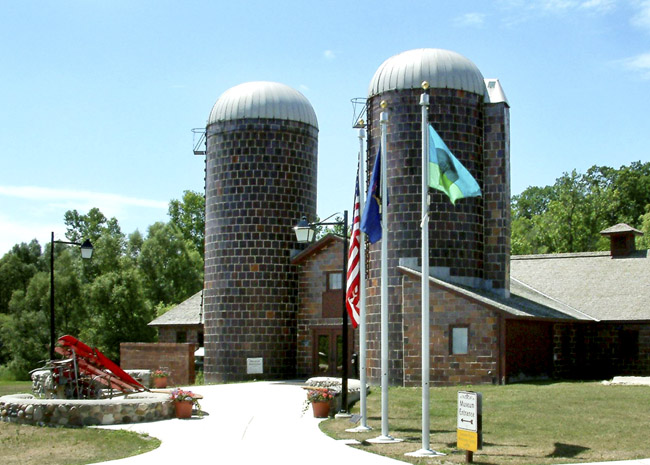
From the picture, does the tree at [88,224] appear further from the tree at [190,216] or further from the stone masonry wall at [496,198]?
the stone masonry wall at [496,198]

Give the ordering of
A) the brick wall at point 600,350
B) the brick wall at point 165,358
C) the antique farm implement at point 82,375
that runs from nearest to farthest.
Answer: the antique farm implement at point 82,375 → the brick wall at point 600,350 → the brick wall at point 165,358

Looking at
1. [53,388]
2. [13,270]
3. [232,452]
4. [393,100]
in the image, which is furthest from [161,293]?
[232,452]

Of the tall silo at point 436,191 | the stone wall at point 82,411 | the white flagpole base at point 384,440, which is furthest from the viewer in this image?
the tall silo at point 436,191

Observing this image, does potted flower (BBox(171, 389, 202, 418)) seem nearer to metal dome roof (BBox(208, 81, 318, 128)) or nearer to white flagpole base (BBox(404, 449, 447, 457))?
white flagpole base (BBox(404, 449, 447, 457))

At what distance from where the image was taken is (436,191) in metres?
36.2

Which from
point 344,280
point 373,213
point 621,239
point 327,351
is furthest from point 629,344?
point 373,213

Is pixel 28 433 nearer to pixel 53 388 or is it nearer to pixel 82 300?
pixel 53 388

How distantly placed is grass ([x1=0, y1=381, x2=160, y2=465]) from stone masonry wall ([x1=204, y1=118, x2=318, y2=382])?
19336 millimetres

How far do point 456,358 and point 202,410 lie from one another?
36.0ft

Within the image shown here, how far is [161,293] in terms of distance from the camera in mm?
79375

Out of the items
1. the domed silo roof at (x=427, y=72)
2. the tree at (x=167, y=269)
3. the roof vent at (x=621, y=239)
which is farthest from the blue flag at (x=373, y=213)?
the tree at (x=167, y=269)

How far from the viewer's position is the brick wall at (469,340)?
3359 cm

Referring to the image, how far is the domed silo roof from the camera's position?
3741 cm

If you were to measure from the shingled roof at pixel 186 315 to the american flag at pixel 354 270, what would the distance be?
2544cm
